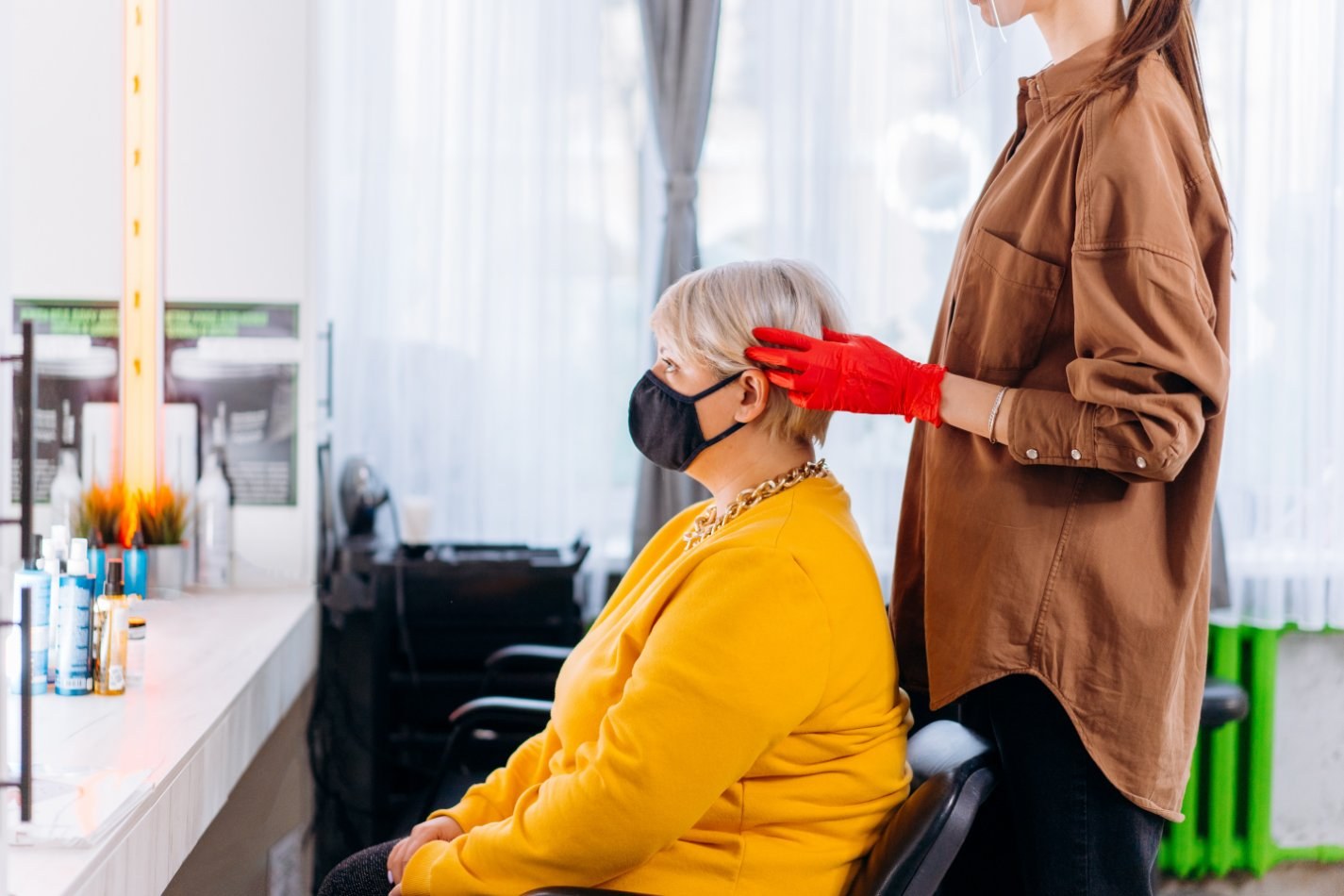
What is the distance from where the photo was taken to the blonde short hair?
1.46 meters

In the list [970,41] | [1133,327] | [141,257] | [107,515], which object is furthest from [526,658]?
[1133,327]

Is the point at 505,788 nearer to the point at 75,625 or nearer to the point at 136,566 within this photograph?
the point at 75,625

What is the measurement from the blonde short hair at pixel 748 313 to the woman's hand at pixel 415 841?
0.66 meters

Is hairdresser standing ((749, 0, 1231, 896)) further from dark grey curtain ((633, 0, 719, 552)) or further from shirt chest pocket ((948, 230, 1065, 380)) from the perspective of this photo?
dark grey curtain ((633, 0, 719, 552))

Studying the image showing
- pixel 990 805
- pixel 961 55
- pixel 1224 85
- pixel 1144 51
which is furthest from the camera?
pixel 1224 85

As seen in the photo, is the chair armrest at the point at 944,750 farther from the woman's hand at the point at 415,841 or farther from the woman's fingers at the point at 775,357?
the woman's hand at the point at 415,841

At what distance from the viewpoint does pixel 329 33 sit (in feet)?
9.72

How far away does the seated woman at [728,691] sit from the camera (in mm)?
1239

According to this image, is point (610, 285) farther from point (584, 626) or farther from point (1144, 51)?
point (1144, 51)

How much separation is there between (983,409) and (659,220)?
5.98ft

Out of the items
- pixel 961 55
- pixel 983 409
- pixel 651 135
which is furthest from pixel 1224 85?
pixel 983 409

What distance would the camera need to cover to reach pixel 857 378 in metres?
1.39

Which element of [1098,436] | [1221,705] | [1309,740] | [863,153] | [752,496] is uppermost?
[863,153]

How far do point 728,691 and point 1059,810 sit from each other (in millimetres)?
403
